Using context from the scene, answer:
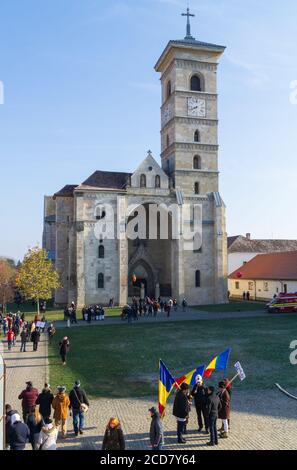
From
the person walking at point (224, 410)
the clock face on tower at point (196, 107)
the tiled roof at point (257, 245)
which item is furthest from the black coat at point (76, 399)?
the tiled roof at point (257, 245)

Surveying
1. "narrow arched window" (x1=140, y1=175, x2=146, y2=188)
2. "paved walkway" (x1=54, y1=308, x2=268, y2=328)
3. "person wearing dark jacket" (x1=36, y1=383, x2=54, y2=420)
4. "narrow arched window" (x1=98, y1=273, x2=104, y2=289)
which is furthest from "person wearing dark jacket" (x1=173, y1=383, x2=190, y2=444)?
"narrow arched window" (x1=140, y1=175, x2=146, y2=188)

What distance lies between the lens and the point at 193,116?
45.8 meters

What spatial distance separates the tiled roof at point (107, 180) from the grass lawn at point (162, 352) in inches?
722

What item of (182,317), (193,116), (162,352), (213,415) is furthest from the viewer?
(193,116)

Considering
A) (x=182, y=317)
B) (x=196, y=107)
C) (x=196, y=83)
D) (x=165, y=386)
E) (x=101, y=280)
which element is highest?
(x=196, y=83)

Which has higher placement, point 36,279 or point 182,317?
point 36,279

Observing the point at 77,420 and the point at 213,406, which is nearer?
the point at 213,406

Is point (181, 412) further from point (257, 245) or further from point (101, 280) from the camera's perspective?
point (257, 245)

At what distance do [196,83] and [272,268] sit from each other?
22879mm

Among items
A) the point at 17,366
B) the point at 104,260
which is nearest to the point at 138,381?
the point at 17,366

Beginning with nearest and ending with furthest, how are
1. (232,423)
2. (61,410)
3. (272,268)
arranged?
(61,410), (232,423), (272,268)

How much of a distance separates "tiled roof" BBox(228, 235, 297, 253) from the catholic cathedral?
16466mm

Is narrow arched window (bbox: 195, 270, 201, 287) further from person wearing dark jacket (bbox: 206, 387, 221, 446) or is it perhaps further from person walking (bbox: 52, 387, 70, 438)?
person walking (bbox: 52, 387, 70, 438)

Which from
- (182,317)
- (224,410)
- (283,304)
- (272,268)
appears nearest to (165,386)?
(224,410)
